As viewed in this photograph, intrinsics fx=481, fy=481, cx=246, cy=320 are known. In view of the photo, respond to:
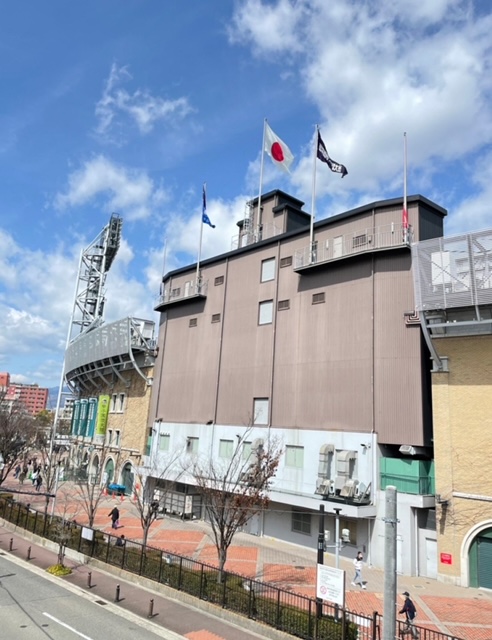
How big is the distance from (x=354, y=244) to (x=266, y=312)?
864 cm

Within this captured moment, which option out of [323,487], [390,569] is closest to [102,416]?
[323,487]

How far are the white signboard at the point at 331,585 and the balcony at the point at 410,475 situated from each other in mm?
11390

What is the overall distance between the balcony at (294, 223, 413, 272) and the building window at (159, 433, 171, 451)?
19127 millimetres

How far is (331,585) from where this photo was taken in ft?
51.0

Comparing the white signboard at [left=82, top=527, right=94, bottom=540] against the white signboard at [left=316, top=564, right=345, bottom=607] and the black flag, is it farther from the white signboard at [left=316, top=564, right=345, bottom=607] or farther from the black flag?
the black flag

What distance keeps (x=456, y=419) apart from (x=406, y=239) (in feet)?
34.1

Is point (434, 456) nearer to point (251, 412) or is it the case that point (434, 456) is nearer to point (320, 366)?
point (320, 366)

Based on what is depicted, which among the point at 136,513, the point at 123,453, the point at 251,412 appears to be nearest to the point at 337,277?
the point at 251,412

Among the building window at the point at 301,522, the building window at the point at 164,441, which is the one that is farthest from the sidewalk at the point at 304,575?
the building window at the point at 164,441

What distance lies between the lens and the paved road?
15289mm

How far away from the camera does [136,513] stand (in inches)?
1547

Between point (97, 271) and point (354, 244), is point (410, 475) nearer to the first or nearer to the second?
point (354, 244)

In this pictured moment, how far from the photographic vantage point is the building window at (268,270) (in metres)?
36.8

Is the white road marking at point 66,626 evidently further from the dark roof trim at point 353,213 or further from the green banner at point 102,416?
the green banner at point 102,416
